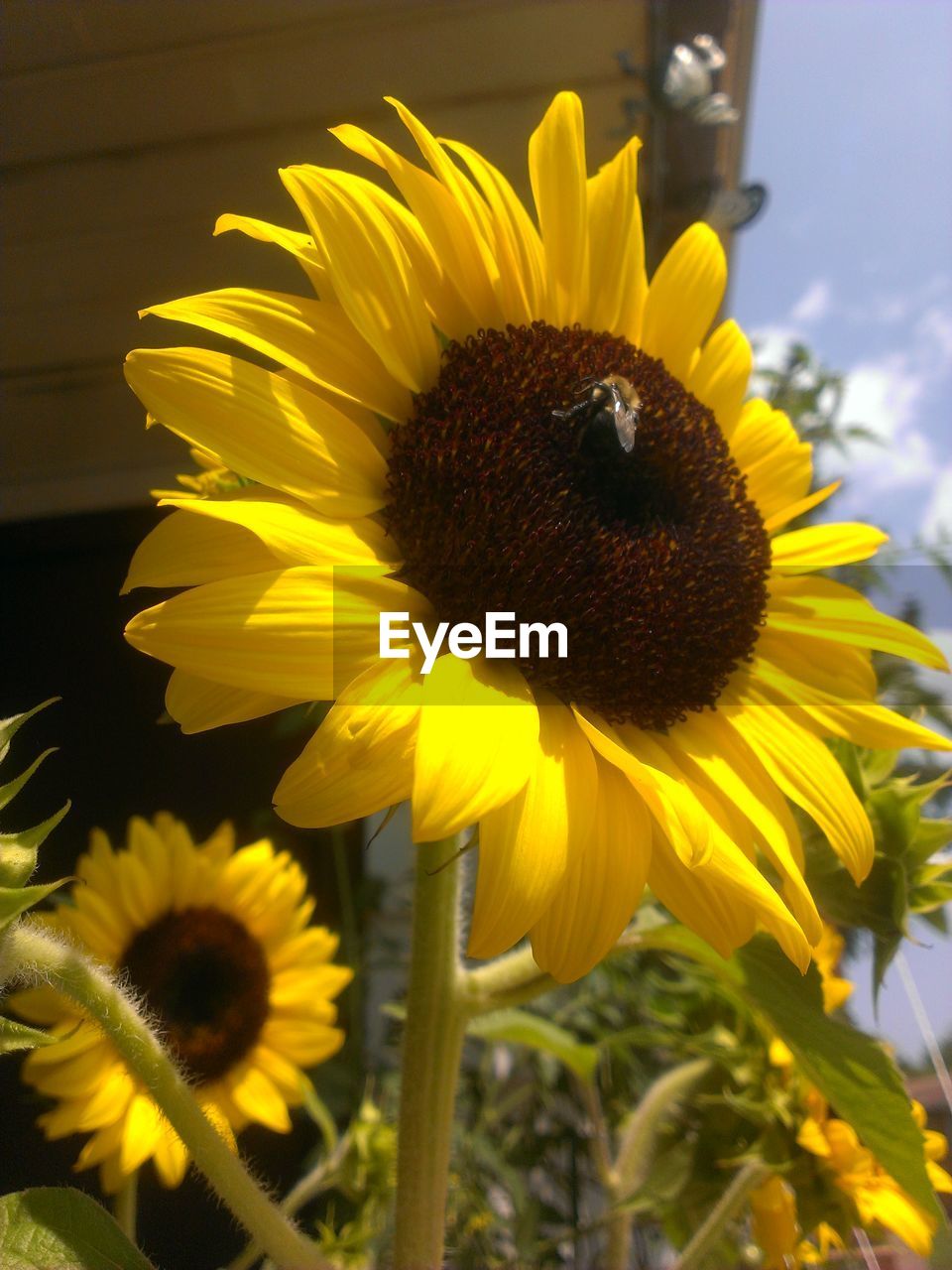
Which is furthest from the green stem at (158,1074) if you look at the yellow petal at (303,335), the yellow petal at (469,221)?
the yellow petal at (469,221)

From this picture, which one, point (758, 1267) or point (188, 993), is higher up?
point (188, 993)

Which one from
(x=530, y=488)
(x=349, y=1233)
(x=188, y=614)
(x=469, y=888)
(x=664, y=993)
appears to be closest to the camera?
(x=188, y=614)

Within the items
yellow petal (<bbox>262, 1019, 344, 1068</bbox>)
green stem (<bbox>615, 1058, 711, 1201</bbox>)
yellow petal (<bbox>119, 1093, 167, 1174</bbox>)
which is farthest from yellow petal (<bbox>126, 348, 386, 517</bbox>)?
green stem (<bbox>615, 1058, 711, 1201</bbox>)

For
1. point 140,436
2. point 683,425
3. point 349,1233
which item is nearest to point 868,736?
point 683,425

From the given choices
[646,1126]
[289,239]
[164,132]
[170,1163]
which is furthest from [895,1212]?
[164,132]

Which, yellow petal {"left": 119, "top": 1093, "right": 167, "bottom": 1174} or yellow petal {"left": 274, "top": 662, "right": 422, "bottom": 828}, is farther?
yellow petal {"left": 119, "top": 1093, "right": 167, "bottom": 1174}

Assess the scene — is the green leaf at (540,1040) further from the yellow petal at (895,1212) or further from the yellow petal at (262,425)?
the yellow petal at (262,425)

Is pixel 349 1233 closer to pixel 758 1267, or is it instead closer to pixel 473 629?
pixel 758 1267

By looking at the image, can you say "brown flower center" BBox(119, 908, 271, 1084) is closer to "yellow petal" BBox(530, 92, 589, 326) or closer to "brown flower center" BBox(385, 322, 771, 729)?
"brown flower center" BBox(385, 322, 771, 729)
